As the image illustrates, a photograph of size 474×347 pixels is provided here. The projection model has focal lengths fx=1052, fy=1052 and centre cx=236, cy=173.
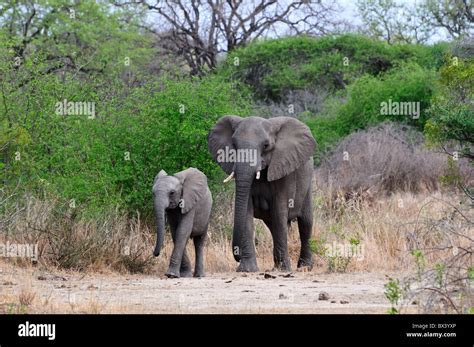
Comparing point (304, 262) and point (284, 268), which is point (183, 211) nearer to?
point (284, 268)

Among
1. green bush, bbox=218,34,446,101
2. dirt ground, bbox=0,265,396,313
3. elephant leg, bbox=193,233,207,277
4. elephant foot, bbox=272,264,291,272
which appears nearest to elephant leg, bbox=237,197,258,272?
dirt ground, bbox=0,265,396,313

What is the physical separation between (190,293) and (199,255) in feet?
10.9

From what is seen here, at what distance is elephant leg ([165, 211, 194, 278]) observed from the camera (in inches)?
526

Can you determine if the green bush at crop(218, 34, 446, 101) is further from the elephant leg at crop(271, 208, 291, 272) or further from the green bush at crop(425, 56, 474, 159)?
the elephant leg at crop(271, 208, 291, 272)

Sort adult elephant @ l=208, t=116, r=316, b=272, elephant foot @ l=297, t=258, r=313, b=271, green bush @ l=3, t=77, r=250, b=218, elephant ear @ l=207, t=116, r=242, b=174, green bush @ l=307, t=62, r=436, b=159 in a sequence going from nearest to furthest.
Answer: adult elephant @ l=208, t=116, r=316, b=272, elephant ear @ l=207, t=116, r=242, b=174, elephant foot @ l=297, t=258, r=313, b=271, green bush @ l=3, t=77, r=250, b=218, green bush @ l=307, t=62, r=436, b=159

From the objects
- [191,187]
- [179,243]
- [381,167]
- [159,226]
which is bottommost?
[179,243]

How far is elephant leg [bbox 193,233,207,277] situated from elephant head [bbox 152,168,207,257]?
73 cm

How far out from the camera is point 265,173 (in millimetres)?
14297

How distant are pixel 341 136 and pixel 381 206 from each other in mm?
8610

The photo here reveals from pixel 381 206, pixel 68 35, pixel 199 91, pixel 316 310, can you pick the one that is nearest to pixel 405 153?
pixel 381 206

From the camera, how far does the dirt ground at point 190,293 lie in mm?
9500

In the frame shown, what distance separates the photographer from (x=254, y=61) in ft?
118

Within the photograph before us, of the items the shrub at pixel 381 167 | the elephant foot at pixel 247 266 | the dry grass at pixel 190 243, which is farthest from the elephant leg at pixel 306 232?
the shrub at pixel 381 167

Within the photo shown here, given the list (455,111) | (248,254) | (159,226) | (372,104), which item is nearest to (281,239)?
(248,254)
